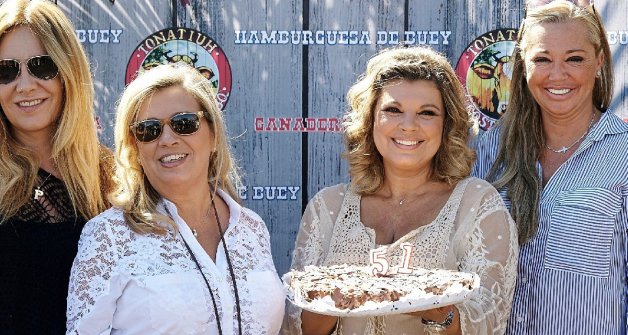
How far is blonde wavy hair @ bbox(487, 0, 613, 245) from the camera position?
11.3 ft

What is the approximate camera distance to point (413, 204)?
3344mm

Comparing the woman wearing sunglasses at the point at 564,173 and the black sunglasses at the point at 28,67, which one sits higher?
the black sunglasses at the point at 28,67

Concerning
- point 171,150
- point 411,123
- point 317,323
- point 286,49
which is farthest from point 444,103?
point 286,49

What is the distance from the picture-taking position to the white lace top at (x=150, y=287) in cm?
268

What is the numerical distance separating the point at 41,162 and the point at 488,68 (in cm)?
219

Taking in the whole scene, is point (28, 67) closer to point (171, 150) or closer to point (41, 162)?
point (41, 162)

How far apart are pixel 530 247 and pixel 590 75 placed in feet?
2.46

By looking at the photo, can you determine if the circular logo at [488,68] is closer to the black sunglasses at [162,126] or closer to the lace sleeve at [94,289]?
the black sunglasses at [162,126]

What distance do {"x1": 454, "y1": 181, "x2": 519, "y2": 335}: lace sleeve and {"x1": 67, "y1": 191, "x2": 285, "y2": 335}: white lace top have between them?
73cm

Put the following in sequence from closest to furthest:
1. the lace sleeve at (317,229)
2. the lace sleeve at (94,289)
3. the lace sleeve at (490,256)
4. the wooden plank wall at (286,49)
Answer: the lace sleeve at (94,289), the lace sleeve at (490,256), the lace sleeve at (317,229), the wooden plank wall at (286,49)

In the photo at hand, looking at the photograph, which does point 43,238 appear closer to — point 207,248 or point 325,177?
point 207,248

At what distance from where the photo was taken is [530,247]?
3.39 meters

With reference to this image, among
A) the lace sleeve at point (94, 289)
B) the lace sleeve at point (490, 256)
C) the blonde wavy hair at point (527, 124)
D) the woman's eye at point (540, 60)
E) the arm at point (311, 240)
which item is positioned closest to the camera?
the lace sleeve at point (94, 289)

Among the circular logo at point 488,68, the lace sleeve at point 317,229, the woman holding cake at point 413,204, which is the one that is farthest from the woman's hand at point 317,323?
the circular logo at point 488,68
